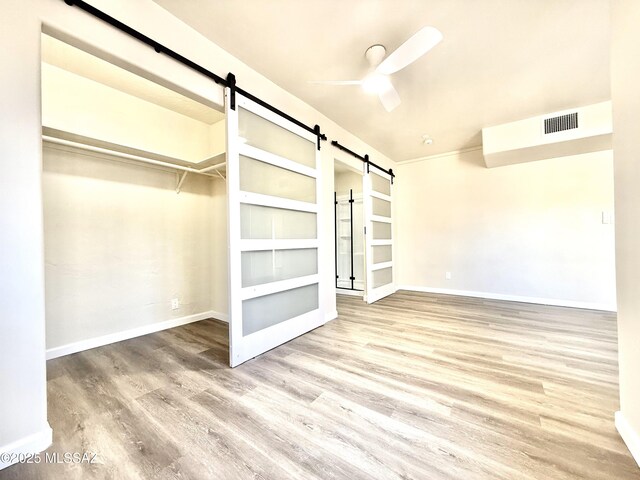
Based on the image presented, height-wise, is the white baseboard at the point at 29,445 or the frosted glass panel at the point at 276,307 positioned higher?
the frosted glass panel at the point at 276,307

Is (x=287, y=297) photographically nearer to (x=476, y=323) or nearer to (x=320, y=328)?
(x=320, y=328)

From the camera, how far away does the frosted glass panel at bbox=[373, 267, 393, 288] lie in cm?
418

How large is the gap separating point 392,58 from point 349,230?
3788 mm

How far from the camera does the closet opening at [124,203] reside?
220cm

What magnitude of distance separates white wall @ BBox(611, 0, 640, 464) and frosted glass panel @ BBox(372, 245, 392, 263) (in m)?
2.94

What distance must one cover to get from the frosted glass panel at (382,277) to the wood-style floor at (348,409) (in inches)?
64.7

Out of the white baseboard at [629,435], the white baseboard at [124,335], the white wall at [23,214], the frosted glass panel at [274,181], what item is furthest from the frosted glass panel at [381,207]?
the white wall at [23,214]

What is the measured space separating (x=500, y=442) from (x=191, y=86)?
285 centimetres

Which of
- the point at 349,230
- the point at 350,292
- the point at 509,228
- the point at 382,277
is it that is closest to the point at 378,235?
the point at 382,277

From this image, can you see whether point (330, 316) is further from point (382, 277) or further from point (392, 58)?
point (392, 58)

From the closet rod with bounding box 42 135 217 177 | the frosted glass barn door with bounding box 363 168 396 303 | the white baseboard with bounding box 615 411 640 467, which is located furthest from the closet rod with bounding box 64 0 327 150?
the white baseboard with bounding box 615 411 640 467

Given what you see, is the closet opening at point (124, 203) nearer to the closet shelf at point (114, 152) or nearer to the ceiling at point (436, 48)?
the closet shelf at point (114, 152)

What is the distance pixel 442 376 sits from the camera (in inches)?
71.7

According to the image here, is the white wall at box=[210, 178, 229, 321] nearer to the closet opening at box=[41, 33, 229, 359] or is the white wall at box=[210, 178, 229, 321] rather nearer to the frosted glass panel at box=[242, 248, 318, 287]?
the closet opening at box=[41, 33, 229, 359]
